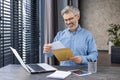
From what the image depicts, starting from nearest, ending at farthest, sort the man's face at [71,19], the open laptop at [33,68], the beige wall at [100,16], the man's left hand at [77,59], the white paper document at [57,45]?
the open laptop at [33,68]
the white paper document at [57,45]
the man's left hand at [77,59]
the man's face at [71,19]
the beige wall at [100,16]

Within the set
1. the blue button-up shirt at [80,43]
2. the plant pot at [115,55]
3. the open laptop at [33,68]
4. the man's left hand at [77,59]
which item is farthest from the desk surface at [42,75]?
the plant pot at [115,55]

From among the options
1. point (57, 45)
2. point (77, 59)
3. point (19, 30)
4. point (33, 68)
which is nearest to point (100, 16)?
point (19, 30)

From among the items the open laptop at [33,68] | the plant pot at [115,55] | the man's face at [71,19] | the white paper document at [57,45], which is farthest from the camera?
the plant pot at [115,55]

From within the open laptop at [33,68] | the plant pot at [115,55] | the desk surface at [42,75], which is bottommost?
the plant pot at [115,55]

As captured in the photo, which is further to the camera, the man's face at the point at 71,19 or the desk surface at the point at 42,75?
the man's face at the point at 71,19

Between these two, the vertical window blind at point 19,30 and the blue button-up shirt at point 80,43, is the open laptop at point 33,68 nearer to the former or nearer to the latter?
the blue button-up shirt at point 80,43

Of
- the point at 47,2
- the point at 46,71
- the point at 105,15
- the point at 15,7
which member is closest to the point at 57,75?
the point at 46,71

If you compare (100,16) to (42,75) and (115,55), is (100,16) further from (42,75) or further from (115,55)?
(42,75)

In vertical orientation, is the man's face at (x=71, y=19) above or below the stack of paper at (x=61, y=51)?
above

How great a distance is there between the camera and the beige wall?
8375mm

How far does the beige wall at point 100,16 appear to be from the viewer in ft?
27.5

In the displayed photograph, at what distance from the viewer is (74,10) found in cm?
250

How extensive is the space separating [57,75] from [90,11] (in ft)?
23.0

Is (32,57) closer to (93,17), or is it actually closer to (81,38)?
(81,38)
